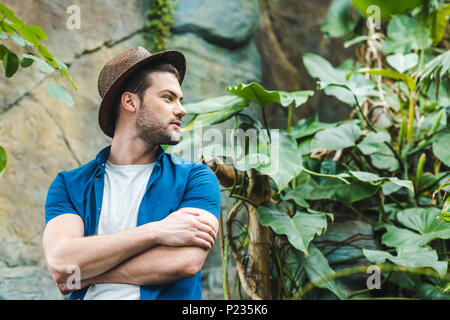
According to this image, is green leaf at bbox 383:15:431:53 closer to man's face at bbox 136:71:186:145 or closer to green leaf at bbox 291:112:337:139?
green leaf at bbox 291:112:337:139

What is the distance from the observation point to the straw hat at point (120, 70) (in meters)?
1.21

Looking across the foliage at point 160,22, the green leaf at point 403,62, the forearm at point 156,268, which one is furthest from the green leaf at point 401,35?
the forearm at point 156,268

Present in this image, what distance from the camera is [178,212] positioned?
111cm

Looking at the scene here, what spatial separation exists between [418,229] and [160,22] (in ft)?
6.51

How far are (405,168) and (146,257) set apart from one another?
1.54 metres

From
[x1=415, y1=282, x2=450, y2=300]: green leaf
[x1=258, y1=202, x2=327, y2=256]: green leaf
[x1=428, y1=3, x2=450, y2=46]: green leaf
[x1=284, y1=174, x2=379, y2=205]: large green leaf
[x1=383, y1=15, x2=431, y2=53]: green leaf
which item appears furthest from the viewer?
[x1=383, y1=15, x2=431, y2=53]: green leaf

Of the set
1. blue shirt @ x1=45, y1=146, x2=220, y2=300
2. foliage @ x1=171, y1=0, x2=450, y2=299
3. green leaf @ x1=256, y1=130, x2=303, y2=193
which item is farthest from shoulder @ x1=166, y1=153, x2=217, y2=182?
green leaf @ x1=256, y1=130, x2=303, y2=193

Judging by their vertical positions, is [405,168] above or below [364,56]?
below

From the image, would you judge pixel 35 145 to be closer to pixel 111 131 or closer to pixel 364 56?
pixel 111 131

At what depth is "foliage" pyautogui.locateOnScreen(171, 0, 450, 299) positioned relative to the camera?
1.67m

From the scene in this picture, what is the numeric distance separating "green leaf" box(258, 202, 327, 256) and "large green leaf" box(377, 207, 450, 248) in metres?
0.35

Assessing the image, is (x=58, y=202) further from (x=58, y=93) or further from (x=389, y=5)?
(x=389, y=5)

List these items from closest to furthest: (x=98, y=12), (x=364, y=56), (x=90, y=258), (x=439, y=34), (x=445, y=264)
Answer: (x=90, y=258) < (x=445, y=264) < (x=439, y=34) < (x=98, y=12) < (x=364, y=56)
